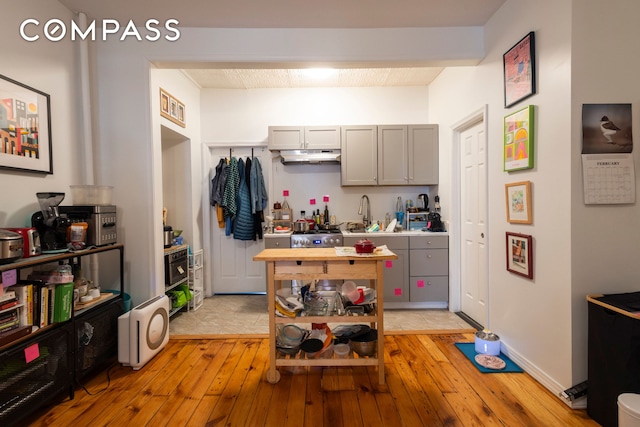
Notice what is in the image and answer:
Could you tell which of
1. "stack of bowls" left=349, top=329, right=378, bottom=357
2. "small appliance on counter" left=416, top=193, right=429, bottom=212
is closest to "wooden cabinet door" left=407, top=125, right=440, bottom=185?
"small appliance on counter" left=416, top=193, right=429, bottom=212

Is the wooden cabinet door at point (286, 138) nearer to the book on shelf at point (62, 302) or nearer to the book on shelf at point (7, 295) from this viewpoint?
the book on shelf at point (62, 302)

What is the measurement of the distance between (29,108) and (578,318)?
372 cm

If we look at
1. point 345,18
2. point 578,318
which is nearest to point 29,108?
point 345,18

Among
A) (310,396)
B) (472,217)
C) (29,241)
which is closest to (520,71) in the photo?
(472,217)

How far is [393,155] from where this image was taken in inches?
147

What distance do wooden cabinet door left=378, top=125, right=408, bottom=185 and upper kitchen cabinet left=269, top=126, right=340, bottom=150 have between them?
0.58 m

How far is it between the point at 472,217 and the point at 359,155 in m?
1.50

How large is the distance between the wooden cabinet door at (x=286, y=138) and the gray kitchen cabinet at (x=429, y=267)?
5.98 ft

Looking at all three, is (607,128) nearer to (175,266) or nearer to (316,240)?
(316,240)

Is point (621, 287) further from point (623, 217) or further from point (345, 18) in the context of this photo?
point (345, 18)

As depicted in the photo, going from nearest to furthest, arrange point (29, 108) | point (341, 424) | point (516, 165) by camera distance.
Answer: point (341, 424) → point (29, 108) → point (516, 165)

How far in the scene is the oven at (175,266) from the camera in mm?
3023

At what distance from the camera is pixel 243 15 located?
2.36 meters

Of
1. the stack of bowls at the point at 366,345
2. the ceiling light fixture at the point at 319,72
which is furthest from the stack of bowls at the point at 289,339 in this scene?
the ceiling light fixture at the point at 319,72
